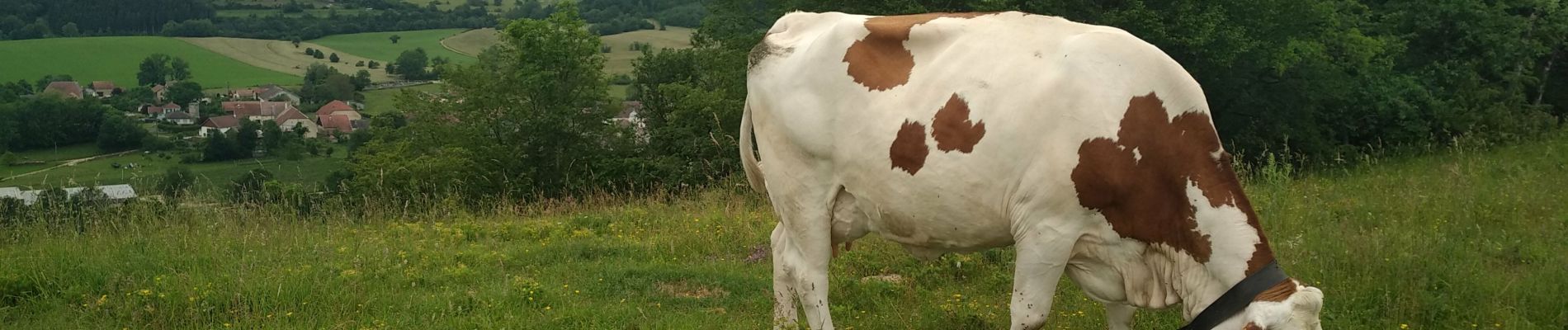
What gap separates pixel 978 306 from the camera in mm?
6465

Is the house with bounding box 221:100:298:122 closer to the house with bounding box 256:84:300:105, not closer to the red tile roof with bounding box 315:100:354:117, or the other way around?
the red tile roof with bounding box 315:100:354:117

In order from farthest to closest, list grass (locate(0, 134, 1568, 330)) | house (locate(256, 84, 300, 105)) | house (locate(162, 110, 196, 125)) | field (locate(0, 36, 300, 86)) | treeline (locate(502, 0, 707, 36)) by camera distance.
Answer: treeline (locate(502, 0, 707, 36)), field (locate(0, 36, 300, 86)), house (locate(256, 84, 300, 105)), house (locate(162, 110, 196, 125)), grass (locate(0, 134, 1568, 330))

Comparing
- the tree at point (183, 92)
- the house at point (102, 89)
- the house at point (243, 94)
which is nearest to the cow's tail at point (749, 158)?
the house at point (243, 94)

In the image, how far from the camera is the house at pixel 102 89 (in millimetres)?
56719

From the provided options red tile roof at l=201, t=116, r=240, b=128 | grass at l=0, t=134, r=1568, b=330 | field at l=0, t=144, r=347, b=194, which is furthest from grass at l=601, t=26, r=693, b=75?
grass at l=0, t=134, r=1568, b=330

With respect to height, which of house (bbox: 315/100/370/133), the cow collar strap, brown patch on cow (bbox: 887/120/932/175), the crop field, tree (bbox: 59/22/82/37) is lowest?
house (bbox: 315/100/370/133)

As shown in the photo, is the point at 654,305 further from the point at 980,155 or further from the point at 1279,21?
the point at 1279,21

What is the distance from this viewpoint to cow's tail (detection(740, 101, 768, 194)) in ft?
20.3

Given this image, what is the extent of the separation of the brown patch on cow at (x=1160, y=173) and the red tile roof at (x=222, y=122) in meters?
49.8

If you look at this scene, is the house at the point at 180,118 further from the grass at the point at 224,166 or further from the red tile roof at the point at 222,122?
the grass at the point at 224,166

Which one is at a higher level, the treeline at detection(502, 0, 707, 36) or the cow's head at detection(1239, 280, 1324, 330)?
the cow's head at detection(1239, 280, 1324, 330)

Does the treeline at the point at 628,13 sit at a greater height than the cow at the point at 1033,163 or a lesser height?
lesser

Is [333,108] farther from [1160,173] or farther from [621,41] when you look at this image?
[1160,173]

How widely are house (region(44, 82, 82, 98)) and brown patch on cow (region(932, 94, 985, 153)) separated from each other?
185 ft
